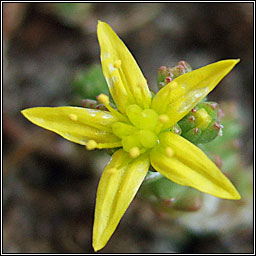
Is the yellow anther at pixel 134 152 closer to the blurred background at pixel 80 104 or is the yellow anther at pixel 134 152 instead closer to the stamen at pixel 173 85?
the stamen at pixel 173 85

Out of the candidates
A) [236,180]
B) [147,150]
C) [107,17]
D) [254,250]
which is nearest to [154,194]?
[147,150]

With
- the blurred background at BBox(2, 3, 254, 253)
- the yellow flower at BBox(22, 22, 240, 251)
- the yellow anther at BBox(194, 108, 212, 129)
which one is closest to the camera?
the yellow flower at BBox(22, 22, 240, 251)

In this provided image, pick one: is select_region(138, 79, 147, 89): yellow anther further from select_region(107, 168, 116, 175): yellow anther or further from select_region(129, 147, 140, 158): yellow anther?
select_region(107, 168, 116, 175): yellow anther

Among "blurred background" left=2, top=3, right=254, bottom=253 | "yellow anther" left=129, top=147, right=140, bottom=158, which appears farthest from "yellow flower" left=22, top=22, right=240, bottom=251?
"blurred background" left=2, top=3, right=254, bottom=253

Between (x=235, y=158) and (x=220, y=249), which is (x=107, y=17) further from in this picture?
(x=220, y=249)

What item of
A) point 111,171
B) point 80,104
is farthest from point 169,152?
point 80,104

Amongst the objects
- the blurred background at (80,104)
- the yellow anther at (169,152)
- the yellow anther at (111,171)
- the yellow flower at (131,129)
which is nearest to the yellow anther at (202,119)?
the yellow flower at (131,129)

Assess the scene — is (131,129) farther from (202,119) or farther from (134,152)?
(202,119)
